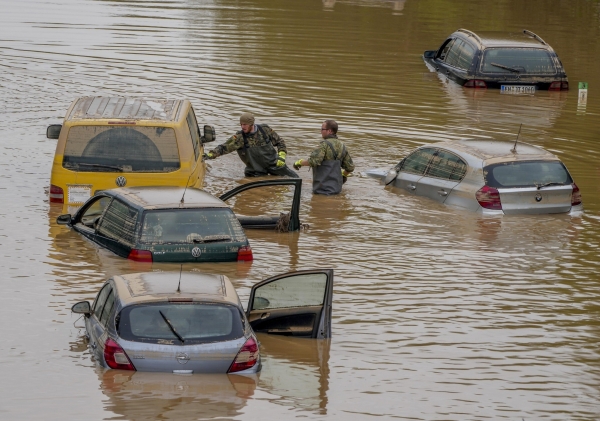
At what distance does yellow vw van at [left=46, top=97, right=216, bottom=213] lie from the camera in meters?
18.2

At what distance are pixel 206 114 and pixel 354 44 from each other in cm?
1194

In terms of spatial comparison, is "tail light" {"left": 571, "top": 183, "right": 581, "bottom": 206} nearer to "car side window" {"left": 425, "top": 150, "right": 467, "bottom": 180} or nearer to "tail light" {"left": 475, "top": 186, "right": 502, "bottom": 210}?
"tail light" {"left": 475, "top": 186, "right": 502, "bottom": 210}

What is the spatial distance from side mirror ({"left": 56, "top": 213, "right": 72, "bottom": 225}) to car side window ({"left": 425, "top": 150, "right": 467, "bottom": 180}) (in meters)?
6.29

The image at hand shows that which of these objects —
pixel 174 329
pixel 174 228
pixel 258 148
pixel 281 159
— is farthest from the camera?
pixel 258 148

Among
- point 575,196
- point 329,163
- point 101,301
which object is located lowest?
point 575,196

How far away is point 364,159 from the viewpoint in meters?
24.8

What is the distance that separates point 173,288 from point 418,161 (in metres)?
10.5

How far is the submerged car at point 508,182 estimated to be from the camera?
20062 millimetres

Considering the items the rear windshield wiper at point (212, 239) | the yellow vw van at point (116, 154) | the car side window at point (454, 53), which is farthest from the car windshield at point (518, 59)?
the rear windshield wiper at point (212, 239)

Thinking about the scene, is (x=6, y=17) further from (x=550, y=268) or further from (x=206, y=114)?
(x=550, y=268)

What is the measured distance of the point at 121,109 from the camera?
18781 millimetres

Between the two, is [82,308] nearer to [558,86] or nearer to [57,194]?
[57,194]

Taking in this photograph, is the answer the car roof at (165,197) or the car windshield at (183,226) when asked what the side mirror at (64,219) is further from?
the car windshield at (183,226)

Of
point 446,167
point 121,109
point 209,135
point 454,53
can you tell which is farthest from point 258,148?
point 454,53
